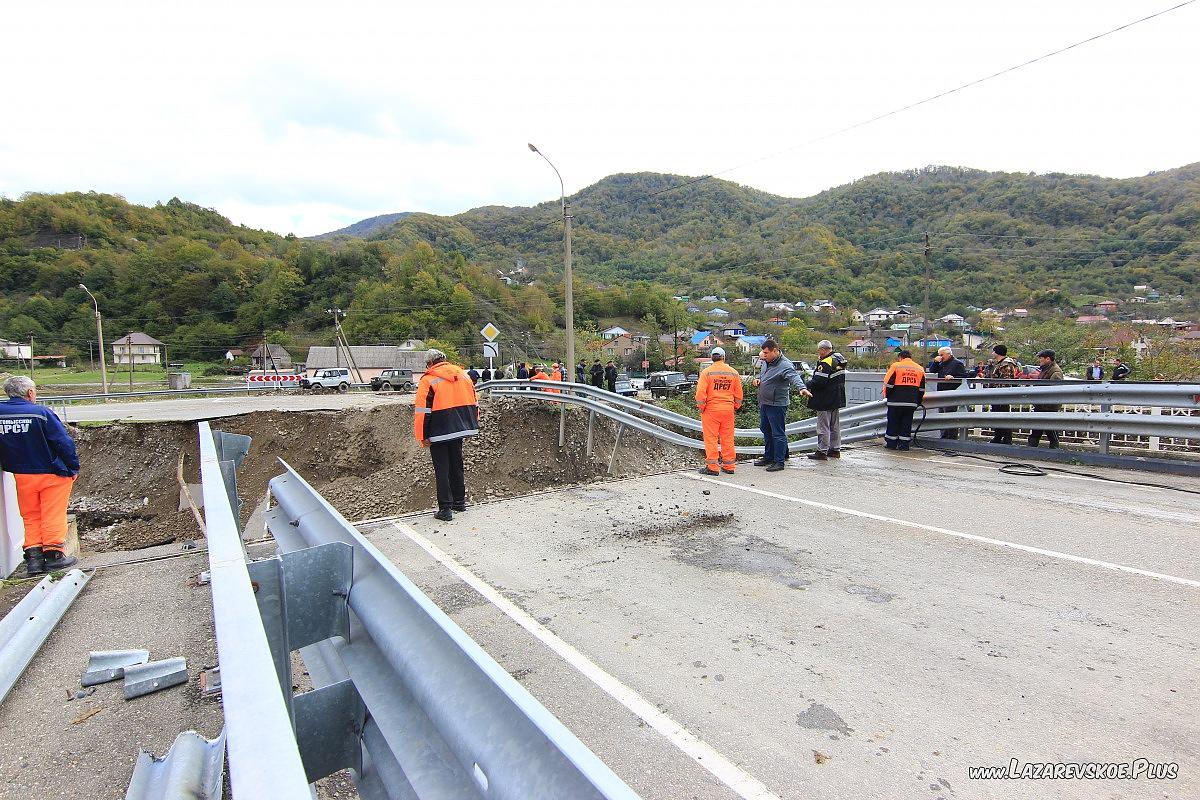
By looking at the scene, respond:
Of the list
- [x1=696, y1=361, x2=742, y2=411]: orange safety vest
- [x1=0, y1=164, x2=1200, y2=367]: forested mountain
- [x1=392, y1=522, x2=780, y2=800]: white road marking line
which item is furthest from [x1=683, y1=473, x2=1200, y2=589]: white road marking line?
[x1=0, y1=164, x2=1200, y2=367]: forested mountain

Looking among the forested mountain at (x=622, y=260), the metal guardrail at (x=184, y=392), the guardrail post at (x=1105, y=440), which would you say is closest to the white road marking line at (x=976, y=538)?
the guardrail post at (x=1105, y=440)

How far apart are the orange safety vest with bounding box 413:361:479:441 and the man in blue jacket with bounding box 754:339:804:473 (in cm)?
419

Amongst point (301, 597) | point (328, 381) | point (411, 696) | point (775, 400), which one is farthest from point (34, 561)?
point (328, 381)

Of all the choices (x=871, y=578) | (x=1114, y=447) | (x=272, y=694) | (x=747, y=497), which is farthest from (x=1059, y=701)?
(x=1114, y=447)

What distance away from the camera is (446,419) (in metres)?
6.41

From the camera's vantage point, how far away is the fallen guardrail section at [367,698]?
108 cm

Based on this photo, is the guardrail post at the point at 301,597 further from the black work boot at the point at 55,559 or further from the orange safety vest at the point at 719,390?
the orange safety vest at the point at 719,390

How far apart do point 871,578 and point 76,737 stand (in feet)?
14.5

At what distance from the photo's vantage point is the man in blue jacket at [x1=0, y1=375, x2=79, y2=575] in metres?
4.91

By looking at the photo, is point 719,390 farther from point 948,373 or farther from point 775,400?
point 948,373

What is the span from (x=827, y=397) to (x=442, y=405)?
5.56 m

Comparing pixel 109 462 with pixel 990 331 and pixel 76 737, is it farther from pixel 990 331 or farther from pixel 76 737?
pixel 990 331

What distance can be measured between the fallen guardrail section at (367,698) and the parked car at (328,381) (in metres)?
43.3

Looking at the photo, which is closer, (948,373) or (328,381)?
(948,373)
